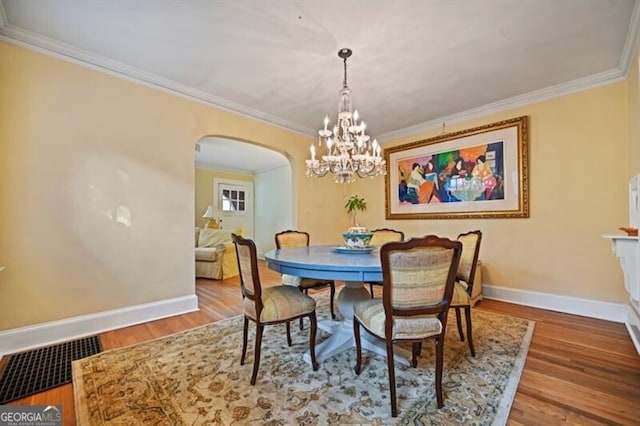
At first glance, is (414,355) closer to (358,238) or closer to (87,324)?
(358,238)

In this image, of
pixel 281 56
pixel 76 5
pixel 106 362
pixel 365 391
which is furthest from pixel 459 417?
pixel 76 5

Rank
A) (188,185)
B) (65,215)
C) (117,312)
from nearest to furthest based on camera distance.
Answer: (65,215)
(117,312)
(188,185)

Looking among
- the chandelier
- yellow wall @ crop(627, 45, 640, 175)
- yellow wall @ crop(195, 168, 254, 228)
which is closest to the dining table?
the chandelier

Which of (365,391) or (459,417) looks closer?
(459,417)

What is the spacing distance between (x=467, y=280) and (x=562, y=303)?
171 centimetres

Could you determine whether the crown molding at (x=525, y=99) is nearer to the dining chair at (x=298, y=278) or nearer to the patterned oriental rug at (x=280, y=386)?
the dining chair at (x=298, y=278)

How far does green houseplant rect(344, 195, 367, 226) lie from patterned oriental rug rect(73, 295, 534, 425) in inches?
114

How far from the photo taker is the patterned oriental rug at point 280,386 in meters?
1.44

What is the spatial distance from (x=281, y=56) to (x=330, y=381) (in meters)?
2.62

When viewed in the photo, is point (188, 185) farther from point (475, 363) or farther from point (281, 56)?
point (475, 363)

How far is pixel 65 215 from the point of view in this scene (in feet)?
7.89

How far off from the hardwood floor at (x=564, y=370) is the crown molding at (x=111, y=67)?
8.16 ft

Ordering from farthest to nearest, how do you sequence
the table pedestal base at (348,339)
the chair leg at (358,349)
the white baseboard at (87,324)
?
the white baseboard at (87,324) < the table pedestal base at (348,339) < the chair leg at (358,349)

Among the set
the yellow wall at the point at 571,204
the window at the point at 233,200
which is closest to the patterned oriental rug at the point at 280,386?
the yellow wall at the point at 571,204
